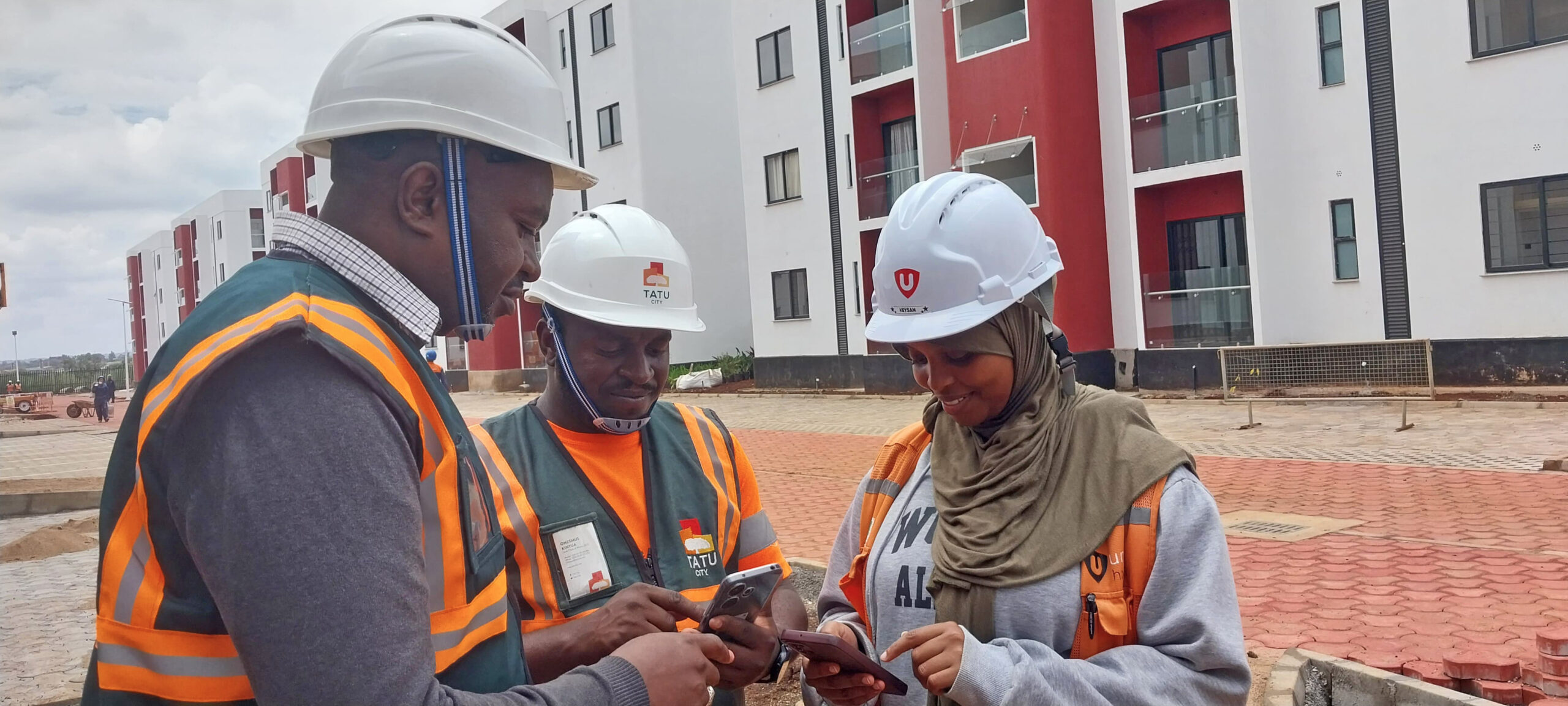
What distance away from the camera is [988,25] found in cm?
2142

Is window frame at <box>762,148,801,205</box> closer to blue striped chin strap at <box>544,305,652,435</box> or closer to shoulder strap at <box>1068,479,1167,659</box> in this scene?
blue striped chin strap at <box>544,305,652,435</box>

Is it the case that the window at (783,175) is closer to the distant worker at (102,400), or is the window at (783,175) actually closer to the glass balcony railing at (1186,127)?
the glass balcony railing at (1186,127)

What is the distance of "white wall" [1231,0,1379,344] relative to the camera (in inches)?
677

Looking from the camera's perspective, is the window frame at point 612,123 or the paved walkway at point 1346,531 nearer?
the paved walkway at point 1346,531

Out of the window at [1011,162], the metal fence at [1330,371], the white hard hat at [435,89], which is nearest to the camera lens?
the white hard hat at [435,89]

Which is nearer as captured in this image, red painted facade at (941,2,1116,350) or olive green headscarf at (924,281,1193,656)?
olive green headscarf at (924,281,1193,656)

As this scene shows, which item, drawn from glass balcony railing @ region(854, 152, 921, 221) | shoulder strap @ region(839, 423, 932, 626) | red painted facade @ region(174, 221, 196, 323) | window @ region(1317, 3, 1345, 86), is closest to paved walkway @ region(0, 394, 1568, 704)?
shoulder strap @ region(839, 423, 932, 626)

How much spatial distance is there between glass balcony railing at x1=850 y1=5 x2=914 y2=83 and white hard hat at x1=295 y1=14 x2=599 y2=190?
22.0m

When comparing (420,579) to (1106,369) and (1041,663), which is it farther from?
(1106,369)

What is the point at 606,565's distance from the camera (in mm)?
2637

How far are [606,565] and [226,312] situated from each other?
1429mm

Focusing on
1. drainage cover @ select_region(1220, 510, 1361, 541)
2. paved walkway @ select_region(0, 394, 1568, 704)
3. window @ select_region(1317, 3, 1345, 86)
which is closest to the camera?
paved walkway @ select_region(0, 394, 1568, 704)

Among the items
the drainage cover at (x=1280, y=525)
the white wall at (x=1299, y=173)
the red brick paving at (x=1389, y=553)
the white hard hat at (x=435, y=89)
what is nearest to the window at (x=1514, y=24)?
the white wall at (x=1299, y=173)

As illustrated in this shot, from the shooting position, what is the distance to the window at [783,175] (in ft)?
87.3
